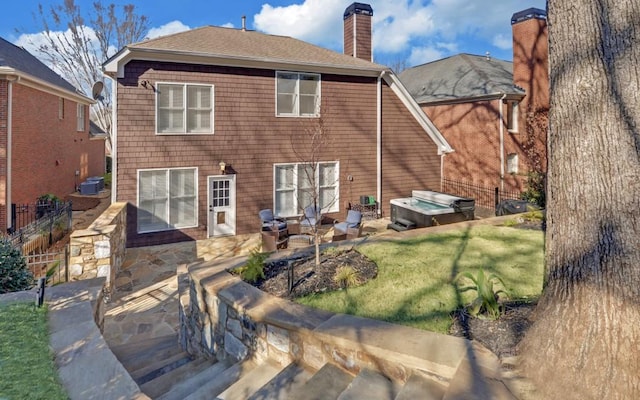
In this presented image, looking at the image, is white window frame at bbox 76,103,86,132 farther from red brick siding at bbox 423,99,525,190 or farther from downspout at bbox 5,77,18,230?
red brick siding at bbox 423,99,525,190

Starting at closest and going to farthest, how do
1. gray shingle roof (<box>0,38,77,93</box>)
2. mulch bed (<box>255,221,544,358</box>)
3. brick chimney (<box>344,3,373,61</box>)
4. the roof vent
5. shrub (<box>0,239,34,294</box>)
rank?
mulch bed (<box>255,221,544,358</box>)
shrub (<box>0,239,34,294</box>)
gray shingle roof (<box>0,38,77,93</box>)
brick chimney (<box>344,3,373,61</box>)
the roof vent

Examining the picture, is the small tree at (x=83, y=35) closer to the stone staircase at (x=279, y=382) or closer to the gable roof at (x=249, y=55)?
the gable roof at (x=249, y=55)

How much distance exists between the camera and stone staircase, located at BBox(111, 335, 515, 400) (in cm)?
261

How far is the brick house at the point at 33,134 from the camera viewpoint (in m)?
11.7

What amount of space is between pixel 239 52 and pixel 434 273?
9.29 m

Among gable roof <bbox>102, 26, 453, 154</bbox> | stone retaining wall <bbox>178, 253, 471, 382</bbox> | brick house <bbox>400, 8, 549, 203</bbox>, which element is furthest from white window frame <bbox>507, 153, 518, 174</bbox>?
stone retaining wall <bbox>178, 253, 471, 382</bbox>

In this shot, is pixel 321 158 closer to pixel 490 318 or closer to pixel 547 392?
pixel 490 318

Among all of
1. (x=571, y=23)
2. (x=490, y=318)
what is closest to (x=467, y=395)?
(x=490, y=318)

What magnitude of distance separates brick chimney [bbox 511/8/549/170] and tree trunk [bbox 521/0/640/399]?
14.8 metres

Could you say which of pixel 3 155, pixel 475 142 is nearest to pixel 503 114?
pixel 475 142

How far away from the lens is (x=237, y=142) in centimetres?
1186

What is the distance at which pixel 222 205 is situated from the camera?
1184 centimetres

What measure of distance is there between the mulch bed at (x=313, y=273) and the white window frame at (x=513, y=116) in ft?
45.5

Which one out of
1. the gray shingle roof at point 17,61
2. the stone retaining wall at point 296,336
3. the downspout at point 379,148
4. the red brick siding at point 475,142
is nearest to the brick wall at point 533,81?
the red brick siding at point 475,142
